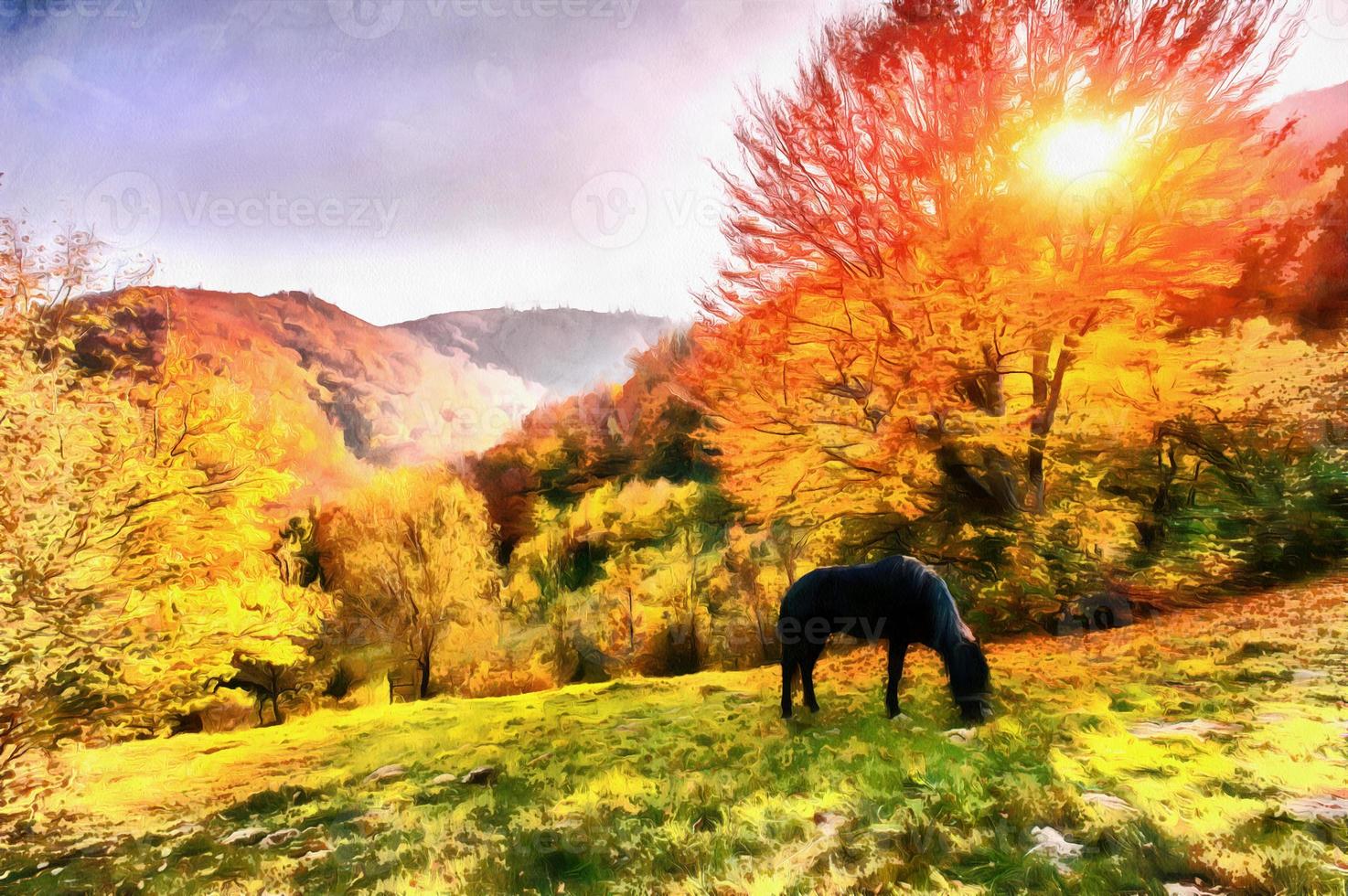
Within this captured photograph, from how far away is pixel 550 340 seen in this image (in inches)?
257

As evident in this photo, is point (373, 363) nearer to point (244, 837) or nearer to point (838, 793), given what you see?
point (244, 837)

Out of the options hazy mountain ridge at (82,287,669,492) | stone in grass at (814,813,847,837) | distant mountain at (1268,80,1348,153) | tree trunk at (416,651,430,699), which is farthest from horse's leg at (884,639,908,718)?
tree trunk at (416,651,430,699)

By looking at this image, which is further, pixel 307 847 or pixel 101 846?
pixel 101 846

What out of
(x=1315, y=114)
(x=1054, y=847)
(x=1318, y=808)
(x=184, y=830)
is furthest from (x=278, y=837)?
(x=1315, y=114)

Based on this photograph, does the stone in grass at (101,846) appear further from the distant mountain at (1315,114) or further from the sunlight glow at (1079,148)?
the distant mountain at (1315,114)

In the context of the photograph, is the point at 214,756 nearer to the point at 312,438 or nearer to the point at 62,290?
the point at 62,290

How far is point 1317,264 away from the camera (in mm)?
4031

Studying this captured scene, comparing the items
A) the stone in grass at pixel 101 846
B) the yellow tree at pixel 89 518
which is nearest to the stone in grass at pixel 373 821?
the stone in grass at pixel 101 846

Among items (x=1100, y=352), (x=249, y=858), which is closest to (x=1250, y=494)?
(x=1100, y=352)

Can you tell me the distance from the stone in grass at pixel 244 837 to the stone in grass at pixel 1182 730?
3.93 m

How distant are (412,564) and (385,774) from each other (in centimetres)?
412

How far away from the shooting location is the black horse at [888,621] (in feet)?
9.43

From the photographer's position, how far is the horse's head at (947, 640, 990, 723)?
2840 millimetres

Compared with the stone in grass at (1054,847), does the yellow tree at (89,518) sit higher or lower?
higher
